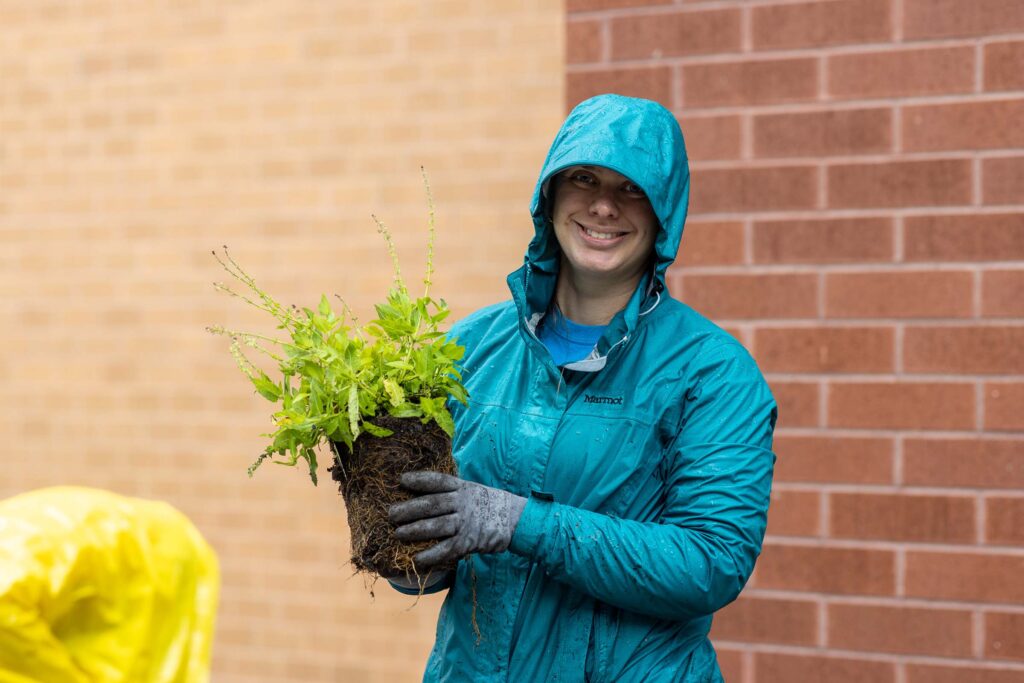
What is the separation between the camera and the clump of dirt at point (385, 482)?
2.40 meters

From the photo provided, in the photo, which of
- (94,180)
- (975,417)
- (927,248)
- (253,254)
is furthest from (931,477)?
(94,180)

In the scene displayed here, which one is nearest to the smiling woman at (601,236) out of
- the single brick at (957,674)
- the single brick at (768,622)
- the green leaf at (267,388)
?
the green leaf at (267,388)

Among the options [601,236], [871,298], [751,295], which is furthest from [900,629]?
[601,236]

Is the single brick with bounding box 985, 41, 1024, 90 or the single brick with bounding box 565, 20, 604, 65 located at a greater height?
the single brick with bounding box 565, 20, 604, 65

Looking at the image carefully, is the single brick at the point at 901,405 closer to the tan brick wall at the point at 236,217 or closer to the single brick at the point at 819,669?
the single brick at the point at 819,669

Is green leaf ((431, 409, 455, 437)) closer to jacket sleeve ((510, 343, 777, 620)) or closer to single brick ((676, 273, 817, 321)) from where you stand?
jacket sleeve ((510, 343, 777, 620))

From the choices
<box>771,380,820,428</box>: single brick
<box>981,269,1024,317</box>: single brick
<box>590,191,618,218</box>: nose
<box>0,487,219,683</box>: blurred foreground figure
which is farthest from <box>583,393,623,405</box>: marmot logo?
<box>981,269,1024,317</box>: single brick

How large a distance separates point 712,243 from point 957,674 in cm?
143

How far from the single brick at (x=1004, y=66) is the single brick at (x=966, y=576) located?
1.33 metres

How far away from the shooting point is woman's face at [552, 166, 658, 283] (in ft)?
8.68

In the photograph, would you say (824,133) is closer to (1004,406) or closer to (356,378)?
(1004,406)

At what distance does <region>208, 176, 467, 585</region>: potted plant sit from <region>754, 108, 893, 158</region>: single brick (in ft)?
5.52

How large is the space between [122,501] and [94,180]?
12.9 ft

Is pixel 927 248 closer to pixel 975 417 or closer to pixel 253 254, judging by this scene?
pixel 975 417
